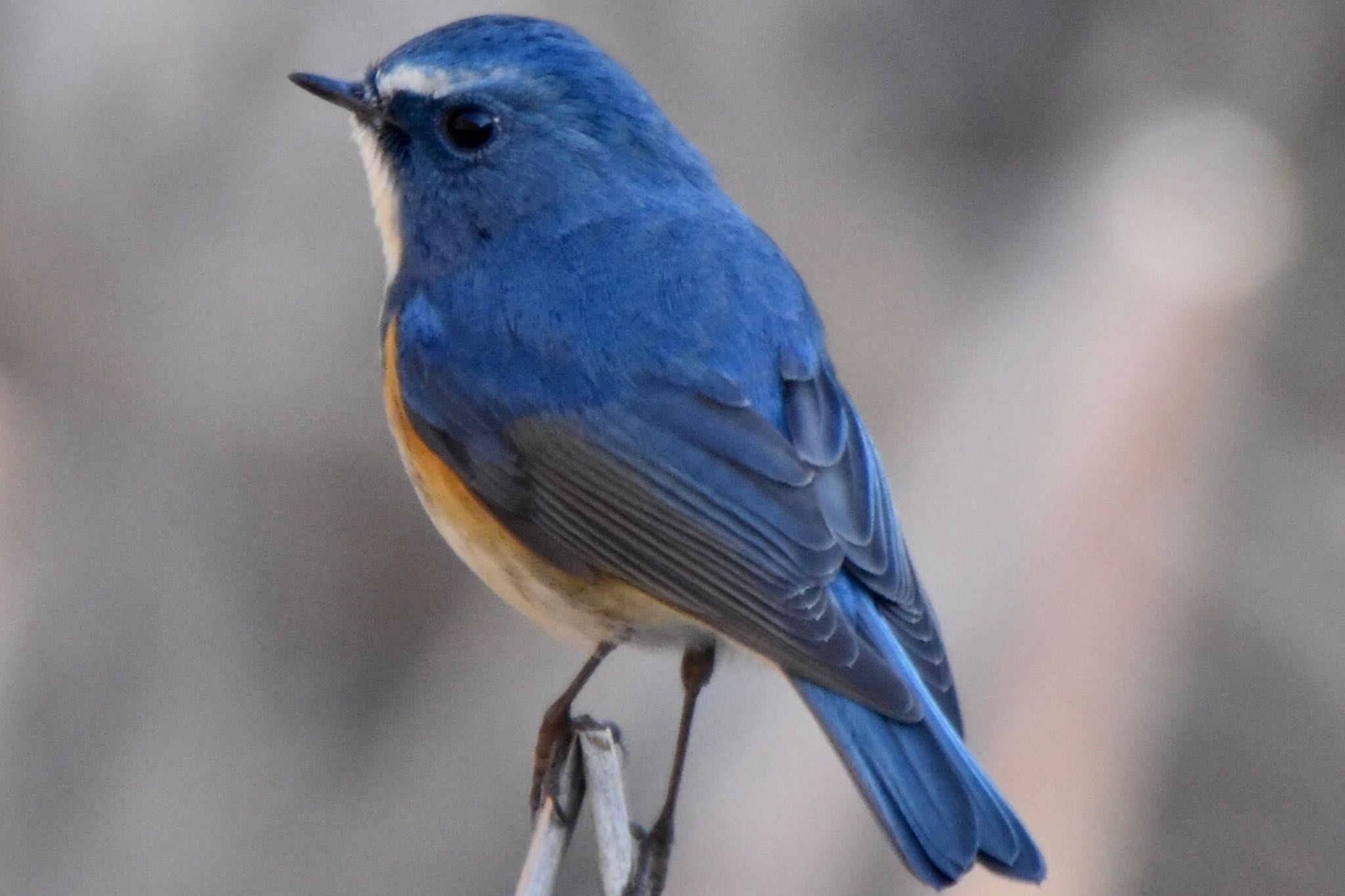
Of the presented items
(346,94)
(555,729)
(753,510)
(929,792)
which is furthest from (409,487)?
(929,792)

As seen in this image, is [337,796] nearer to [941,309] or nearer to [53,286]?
[53,286]

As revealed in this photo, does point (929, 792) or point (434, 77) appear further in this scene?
point (434, 77)

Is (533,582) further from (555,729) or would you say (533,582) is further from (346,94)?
(346,94)

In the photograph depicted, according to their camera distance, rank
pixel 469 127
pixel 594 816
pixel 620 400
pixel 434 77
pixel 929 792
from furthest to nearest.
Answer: pixel 469 127
pixel 434 77
pixel 620 400
pixel 594 816
pixel 929 792

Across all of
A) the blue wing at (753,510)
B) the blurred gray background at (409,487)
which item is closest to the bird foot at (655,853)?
the blue wing at (753,510)

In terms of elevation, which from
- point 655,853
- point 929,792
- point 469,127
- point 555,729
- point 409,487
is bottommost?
point 655,853

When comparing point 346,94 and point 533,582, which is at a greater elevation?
point 346,94

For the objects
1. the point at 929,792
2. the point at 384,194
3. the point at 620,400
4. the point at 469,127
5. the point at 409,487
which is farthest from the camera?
the point at 409,487

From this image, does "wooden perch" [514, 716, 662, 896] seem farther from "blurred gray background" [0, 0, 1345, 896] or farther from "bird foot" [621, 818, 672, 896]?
"blurred gray background" [0, 0, 1345, 896]
